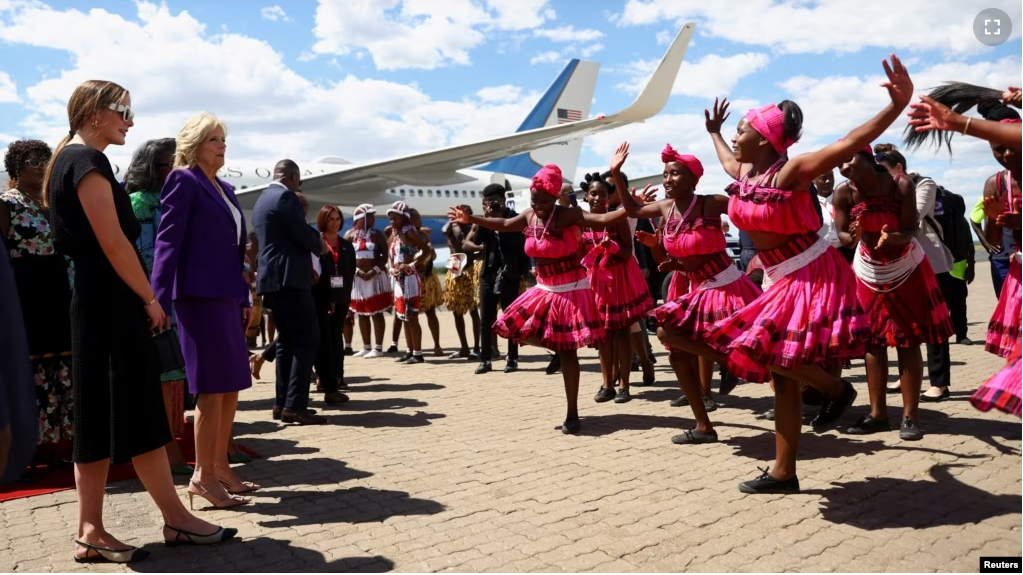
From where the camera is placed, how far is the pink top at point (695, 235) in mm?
5398

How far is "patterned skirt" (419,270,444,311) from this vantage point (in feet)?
35.8

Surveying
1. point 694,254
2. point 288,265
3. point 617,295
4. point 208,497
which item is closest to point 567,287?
point 617,295

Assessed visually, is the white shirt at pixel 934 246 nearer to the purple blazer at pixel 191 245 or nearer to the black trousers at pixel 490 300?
the black trousers at pixel 490 300

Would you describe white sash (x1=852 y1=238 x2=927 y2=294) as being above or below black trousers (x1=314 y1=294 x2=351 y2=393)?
above

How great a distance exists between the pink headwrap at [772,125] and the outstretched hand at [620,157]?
1412 millimetres

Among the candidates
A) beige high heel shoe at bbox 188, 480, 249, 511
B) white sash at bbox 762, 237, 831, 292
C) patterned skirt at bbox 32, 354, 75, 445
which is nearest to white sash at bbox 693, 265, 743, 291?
white sash at bbox 762, 237, 831, 292

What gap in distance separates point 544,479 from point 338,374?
4.11 m

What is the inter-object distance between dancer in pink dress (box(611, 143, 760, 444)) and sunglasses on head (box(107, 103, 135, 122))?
3.00m

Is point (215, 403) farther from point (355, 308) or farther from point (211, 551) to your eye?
point (355, 308)

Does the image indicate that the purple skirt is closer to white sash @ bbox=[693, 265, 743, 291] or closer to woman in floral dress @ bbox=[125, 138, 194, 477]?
woman in floral dress @ bbox=[125, 138, 194, 477]

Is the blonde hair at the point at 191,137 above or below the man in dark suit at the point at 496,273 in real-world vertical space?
above

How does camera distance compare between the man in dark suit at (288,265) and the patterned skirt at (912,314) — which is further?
the man in dark suit at (288,265)

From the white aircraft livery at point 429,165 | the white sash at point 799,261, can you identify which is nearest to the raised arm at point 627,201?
the white sash at point 799,261

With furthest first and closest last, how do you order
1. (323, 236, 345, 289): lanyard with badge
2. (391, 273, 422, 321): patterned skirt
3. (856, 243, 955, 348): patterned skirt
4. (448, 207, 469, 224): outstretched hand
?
(391, 273, 422, 321): patterned skirt → (323, 236, 345, 289): lanyard with badge → (448, 207, 469, 224): outstretched hand → (856, 243, 955, 348): patterned skirt
